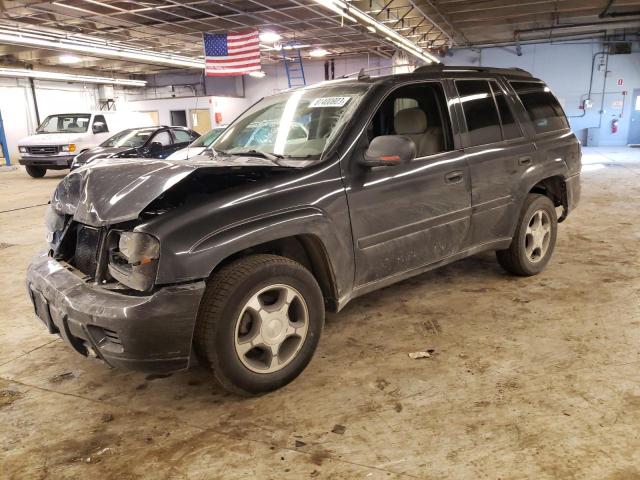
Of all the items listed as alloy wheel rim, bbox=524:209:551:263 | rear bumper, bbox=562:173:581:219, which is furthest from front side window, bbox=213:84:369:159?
rear bumper, bbox=562:173:581:219

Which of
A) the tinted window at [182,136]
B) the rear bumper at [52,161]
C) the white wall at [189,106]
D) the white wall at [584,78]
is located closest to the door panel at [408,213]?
the tinted window at [182,136]

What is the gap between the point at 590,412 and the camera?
2293 millimetres

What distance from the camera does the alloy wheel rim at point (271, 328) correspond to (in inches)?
95.3

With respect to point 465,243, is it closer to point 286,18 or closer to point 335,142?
point 335,142

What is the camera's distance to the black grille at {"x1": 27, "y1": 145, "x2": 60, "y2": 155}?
12976mm

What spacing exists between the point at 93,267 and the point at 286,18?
12.1 metres

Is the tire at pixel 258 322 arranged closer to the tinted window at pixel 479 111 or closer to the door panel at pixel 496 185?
the door panel at pixel 496 185

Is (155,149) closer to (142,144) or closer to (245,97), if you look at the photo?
(142,144)

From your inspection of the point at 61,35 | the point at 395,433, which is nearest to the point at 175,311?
the point at 395,433

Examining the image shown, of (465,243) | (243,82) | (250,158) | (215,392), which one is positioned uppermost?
(243,82)

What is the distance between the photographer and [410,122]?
3.39 metres

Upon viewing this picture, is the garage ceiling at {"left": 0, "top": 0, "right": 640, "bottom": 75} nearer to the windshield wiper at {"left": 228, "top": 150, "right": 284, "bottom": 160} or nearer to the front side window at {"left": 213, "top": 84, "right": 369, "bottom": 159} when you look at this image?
the front side window at {"left": 213, "top": 84, "right": 369, "bottom": 159}

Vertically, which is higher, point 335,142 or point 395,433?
point 335,142

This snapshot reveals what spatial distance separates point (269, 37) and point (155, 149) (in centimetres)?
714
